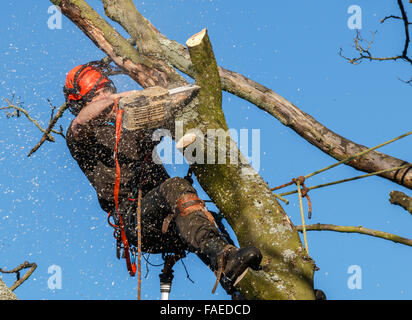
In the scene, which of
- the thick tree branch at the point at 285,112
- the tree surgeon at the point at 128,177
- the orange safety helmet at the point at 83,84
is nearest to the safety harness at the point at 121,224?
the tree surgeon at the point at 128,177

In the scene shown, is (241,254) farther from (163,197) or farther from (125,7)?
(125,7)

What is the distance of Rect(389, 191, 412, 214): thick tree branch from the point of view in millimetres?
4219

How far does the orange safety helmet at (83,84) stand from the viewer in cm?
500

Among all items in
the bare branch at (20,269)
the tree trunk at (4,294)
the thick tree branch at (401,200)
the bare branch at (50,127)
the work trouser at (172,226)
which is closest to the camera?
the tree trunk at (4,294)

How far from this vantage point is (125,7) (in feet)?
18.3

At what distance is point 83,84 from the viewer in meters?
5.00

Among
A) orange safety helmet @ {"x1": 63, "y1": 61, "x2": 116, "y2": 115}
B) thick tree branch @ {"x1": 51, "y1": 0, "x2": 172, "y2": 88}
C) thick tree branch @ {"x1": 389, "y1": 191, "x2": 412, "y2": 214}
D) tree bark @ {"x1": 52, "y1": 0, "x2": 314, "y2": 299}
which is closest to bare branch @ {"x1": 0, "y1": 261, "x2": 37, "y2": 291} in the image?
orange safety helmet @ {"x1": 63, "y1": 61, "x2": 116, "y2": 115}

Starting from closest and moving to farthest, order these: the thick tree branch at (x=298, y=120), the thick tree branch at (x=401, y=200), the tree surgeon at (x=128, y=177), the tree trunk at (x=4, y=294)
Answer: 1. the tree trunk at (x=4, y=294)
2. the tree surgeon at (x=128, y=177)
3. the thick tree branch at (x=401, y=200)
4. the thick tree branch at (x=298, y=120)

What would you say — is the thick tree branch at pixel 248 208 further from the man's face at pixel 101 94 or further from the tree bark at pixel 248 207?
the man's face at pixel 101 94

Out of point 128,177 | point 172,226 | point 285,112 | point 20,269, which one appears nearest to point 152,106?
point 128,177

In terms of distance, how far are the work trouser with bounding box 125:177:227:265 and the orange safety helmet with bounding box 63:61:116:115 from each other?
124 cm

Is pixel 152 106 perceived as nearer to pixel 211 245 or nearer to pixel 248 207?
pixel 248 207

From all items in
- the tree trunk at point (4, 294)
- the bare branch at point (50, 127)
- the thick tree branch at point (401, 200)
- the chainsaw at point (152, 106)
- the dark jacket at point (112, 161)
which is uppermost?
the bare branch at point (50, 127)
